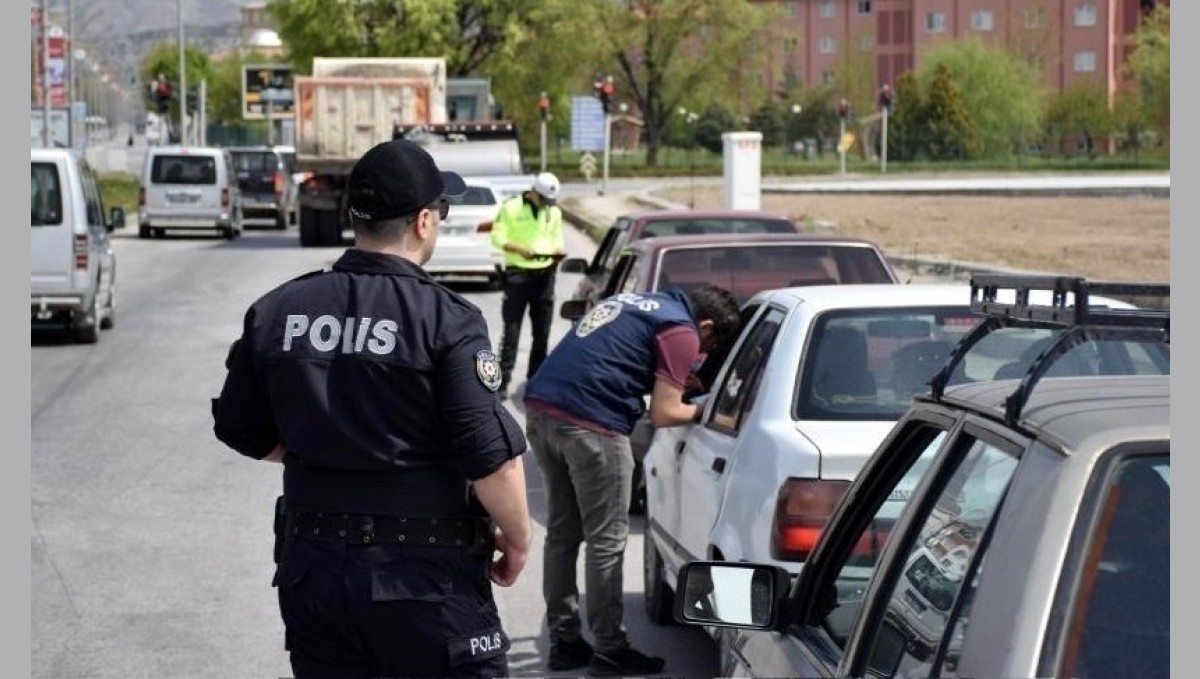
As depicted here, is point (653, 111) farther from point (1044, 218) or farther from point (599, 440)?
point (599, 440)

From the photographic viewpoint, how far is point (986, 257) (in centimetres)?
3203

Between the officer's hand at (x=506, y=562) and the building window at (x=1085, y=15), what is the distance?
364 ft

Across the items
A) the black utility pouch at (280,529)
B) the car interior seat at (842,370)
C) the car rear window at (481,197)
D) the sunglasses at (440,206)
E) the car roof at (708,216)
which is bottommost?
the black utility pouch at (280,529)

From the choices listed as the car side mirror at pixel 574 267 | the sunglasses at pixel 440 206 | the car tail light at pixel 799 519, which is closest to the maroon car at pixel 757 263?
the car side mirror at pixel 574 267

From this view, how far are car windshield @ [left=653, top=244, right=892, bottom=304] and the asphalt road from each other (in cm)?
156

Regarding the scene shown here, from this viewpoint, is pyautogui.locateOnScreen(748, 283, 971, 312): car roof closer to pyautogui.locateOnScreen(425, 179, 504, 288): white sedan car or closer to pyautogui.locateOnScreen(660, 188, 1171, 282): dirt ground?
pyautogui.locateOnScreen(660, 188, 1171, 282): dirt ground

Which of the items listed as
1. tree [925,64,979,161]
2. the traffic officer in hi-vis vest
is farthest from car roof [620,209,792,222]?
tree [925,64,979,161]

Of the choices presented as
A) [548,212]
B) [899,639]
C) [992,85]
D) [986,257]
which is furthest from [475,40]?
[899,639]

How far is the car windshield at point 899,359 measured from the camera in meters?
7.27

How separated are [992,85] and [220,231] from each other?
211ft

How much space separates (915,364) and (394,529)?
11.7ft

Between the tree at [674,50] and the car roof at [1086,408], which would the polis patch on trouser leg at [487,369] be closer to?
the car roof at [1086,408]

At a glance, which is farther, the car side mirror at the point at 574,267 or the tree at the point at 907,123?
the tree at the point at 907,123

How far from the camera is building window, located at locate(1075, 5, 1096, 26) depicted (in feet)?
365
